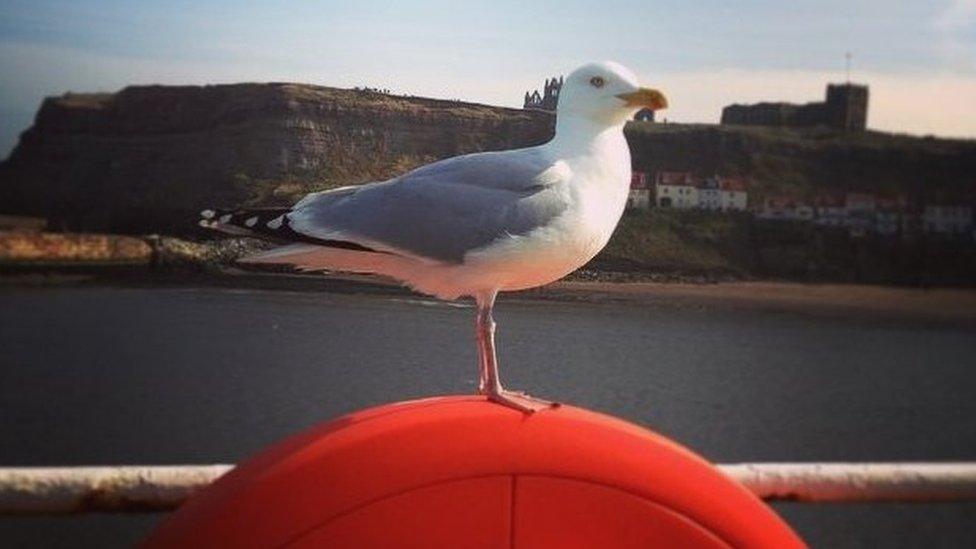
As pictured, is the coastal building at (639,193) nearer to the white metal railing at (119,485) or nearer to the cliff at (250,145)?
the cliff at (250,145)

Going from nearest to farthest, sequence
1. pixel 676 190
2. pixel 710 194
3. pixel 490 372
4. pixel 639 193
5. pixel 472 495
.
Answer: pixel 472 495 < pixel 490 372 < pixel 639 193 < pixel 676 190 < pixel 710 194

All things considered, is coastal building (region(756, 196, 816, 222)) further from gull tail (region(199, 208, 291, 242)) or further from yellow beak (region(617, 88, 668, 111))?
gull tail (region(199, 208, 291, 242))

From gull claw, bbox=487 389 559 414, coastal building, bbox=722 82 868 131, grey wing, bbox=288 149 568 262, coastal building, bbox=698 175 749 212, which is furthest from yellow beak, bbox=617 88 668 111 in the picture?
coastal building, bbox=722 82 868 131

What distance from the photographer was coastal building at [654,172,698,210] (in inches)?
125

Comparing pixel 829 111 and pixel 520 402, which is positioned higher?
pixel 829 111

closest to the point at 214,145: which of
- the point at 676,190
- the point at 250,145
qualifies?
the point at 250,145

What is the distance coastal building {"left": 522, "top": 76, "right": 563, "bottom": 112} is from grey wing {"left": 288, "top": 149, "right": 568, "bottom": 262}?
955 mm

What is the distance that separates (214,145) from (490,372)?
168cm

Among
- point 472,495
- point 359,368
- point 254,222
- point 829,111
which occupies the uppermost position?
point 829,111

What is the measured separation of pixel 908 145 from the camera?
4.30 metres

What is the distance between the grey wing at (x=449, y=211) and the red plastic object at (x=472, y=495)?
32 centimetres

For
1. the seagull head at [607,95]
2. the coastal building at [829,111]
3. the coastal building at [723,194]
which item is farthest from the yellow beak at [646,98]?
the coastal building at [829,111]

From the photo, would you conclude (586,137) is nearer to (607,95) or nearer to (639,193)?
(607,95)

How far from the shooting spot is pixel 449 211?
1.49m
